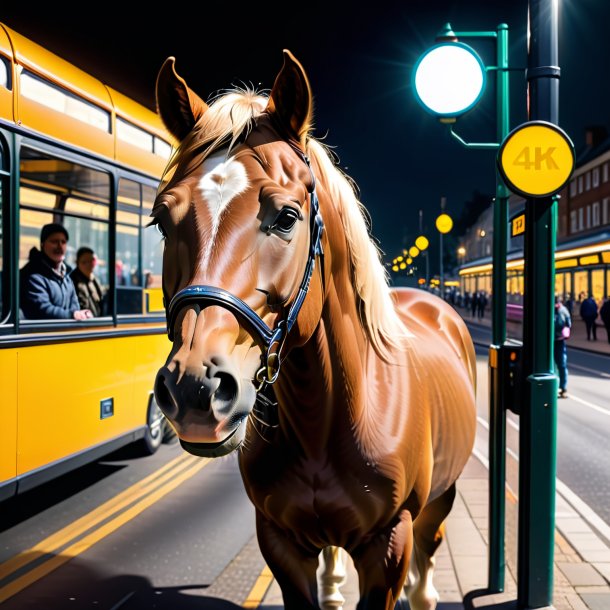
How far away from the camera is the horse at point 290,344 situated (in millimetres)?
1557

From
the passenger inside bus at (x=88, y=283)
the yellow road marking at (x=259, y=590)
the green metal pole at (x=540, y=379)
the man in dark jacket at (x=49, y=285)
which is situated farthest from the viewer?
the passenger inside bus at (x=88, y=283)

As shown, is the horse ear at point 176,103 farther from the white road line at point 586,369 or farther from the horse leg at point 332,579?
the white road line at point 586,369

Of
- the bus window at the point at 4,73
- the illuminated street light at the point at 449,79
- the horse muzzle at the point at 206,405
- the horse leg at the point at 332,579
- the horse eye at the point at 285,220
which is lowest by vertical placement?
the horse leg at the point at 332,579

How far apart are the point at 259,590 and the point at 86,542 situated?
5.62 ft

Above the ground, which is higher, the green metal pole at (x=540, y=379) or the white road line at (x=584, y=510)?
the green metal pole at (x=540, y=379)

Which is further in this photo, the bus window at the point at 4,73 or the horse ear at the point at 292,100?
the bus window at the point at 4,73

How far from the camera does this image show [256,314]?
5.40ft

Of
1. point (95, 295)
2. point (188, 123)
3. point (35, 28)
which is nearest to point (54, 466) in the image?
point (95, 295)

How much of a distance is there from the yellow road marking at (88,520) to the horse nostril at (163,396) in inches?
148

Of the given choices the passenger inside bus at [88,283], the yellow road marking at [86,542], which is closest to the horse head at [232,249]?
the yellow road marking at [86,542]

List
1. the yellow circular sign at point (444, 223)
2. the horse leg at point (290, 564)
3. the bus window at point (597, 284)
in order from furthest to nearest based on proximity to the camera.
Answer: the bus window at point (597, 284)
the yellow circular sign at point (444, 223)
the horse leg at point (290, 564)

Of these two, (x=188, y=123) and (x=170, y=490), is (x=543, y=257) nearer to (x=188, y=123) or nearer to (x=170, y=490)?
(x=188, y=123)

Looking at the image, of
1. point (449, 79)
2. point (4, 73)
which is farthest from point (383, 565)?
point (4, 73)

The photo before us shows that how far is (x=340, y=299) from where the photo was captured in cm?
219
